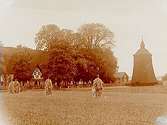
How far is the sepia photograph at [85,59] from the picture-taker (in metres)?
1.47

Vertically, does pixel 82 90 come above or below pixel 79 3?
below

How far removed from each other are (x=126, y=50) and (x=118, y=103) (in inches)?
Answer: 6.1

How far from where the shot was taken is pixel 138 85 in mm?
1485

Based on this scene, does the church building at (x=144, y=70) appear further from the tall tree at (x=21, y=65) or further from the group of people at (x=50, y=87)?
the tall tree at (x=21, y=65)

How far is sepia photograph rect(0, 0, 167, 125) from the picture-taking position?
4.84 feet

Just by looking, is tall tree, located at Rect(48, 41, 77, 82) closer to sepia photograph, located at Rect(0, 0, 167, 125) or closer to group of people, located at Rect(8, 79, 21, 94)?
sepia photograph, located at Rect(0, 0, 167, 125)

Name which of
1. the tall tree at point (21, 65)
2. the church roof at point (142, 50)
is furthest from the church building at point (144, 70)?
the tall tree at point (21, 65)

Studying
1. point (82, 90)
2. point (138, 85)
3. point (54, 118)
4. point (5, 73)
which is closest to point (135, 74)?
point (138, 85)

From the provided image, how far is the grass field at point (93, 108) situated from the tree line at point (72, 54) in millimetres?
55

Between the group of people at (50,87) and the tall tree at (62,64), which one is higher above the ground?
the tall tree at (62,64)

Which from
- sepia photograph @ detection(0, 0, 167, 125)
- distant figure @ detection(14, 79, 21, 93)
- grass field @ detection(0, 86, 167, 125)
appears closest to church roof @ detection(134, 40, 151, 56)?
sepia photograph @ detection(0, 0, 167, 125)

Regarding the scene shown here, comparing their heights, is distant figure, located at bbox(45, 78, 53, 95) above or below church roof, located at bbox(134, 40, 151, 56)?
below

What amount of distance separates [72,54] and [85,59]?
4cm

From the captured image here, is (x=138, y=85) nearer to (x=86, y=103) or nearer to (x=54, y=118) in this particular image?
(x=86, y=103)
